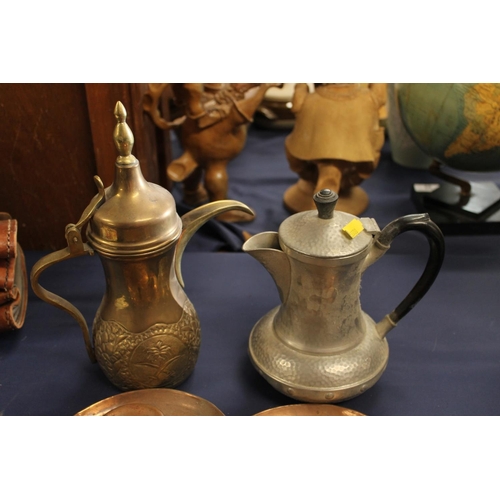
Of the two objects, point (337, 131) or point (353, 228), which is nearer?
point (353, 228)

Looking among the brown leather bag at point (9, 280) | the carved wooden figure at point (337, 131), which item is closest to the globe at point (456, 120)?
the carved wooden figure at point (337, 131)

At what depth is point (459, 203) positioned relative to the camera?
170 centimetres

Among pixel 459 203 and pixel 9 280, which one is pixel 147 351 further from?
pixel 459 203

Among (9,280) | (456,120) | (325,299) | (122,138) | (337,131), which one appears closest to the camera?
(122,138)

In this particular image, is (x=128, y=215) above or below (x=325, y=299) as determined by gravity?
above

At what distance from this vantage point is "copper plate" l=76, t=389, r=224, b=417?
1045mm

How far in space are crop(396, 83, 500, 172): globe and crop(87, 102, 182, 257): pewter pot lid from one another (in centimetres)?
86

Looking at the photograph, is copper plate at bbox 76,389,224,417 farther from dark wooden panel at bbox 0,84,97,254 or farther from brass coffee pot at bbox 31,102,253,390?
dark wooden panel at bbox 0,84,97,254

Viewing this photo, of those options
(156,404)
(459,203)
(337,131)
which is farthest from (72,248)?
(459,203)

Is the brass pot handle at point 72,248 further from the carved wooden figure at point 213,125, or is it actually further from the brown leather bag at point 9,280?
the carved wooden figure at point 213,125

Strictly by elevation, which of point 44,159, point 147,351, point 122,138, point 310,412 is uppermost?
point 122,138

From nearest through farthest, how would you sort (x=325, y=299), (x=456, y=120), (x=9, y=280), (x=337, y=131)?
1. (x=325, y=299)
2. (x=9, y=280)
3. (x=456, y=120)
4. (x=337, y=131)

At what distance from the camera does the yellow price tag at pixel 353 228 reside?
3.16 feet

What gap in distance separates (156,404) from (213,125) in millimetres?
848
